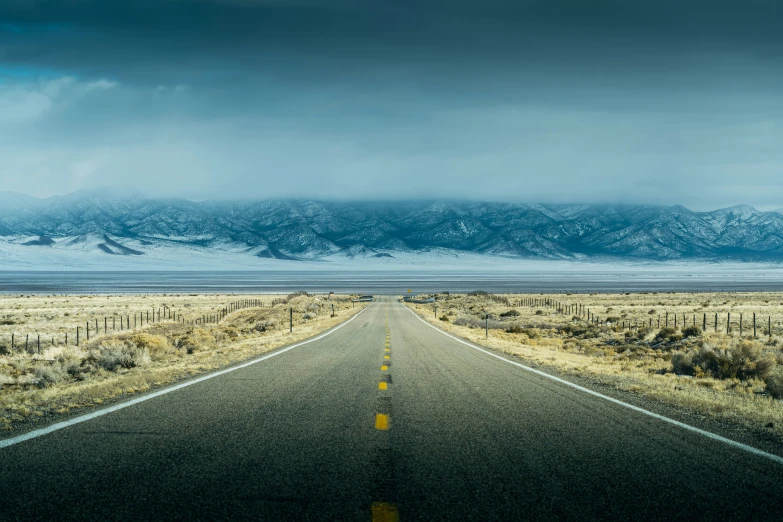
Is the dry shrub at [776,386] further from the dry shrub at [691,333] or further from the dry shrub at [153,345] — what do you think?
the dry shrub at [691,333]

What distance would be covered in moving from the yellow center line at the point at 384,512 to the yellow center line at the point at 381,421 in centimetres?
279

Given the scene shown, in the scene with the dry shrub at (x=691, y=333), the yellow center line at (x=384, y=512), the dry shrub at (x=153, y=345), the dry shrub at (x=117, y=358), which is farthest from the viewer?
the dry shrub at (x=691, y=333)

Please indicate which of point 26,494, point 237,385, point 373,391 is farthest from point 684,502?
point 237,385

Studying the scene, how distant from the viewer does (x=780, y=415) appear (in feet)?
30.2

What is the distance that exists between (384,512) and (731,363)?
13.6m

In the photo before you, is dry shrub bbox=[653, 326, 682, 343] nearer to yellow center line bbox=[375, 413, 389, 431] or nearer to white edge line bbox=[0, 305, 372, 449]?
white edge line bbox=[0, 305, 372, 449]

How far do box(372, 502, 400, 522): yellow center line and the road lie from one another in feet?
0.06

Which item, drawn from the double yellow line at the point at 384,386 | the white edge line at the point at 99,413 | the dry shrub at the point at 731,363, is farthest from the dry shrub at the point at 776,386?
the white edge line at the point at 99,413

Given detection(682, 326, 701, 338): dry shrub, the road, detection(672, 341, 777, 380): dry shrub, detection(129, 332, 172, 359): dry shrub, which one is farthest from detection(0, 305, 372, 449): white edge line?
detection(682, 326, 701, 338): dry shrub

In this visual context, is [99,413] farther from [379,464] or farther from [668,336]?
[668,336]

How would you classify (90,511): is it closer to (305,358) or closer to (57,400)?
(57,400)

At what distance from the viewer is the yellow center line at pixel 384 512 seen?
15.4 ft

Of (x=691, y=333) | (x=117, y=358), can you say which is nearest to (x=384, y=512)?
A: (x=117, y=358)

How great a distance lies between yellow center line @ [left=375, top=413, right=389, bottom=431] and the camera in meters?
7.89
